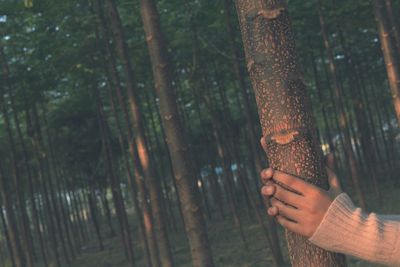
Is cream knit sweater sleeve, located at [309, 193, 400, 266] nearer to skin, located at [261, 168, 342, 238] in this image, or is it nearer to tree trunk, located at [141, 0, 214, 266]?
skin, located at [261, 168, 342, 238]

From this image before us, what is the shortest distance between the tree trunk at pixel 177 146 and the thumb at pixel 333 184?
2.40 m

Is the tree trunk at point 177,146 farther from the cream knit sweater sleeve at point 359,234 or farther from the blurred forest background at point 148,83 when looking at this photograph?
the cream knit sweater sleeve at point 359,234

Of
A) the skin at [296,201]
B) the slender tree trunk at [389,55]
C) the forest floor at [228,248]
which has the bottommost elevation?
the forest floor at [228,248]

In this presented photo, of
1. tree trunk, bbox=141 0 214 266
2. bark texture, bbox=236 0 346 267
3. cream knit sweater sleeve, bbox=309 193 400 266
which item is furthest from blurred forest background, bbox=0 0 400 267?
cream knit sweater sleeve, bbox=309 193 400 266

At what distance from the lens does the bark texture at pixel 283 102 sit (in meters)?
1.59

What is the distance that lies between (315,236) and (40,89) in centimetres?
1153

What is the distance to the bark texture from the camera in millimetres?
1588

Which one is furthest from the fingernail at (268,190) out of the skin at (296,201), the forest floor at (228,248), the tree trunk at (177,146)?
the forest floor at (228,248)

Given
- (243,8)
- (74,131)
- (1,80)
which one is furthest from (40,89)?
(243,8)

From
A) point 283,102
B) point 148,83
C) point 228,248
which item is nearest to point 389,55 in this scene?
point 283,102

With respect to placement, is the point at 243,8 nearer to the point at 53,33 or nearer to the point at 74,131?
the point at 53,33

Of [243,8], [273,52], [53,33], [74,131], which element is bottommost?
[273,52]

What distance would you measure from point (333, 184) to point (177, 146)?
98.8 inches

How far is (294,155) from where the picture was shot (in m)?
1.59
